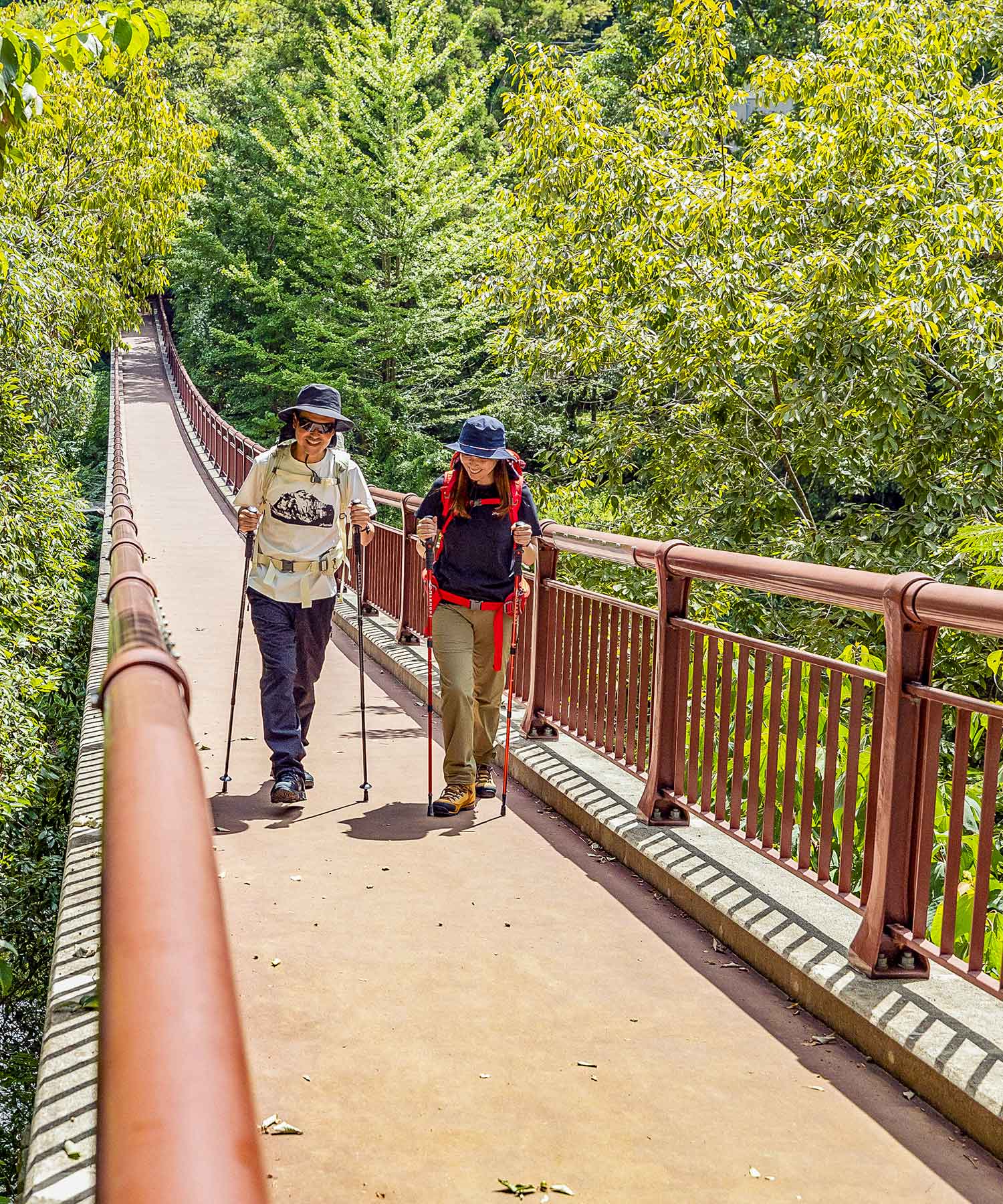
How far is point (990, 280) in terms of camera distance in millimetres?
12117

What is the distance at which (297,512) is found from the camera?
675cm

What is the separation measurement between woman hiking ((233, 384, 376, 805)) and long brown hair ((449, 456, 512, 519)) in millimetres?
532

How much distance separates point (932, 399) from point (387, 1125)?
32.9ft

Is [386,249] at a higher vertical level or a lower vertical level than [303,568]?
higher

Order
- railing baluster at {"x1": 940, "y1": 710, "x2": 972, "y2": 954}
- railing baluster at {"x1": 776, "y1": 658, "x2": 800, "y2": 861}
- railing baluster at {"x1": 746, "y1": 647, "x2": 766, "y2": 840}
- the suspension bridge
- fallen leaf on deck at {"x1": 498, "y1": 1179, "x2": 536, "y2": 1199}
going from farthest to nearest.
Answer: railing baluster at {"x1": 746, "y1": 647, "x2": 766, "y2": 840}, railing baluster at {"x1": 776, "y1": 658, "x2": 800, "y2": 861}, railing baluster at {"x1": 940, "y1": 710, "x2": 972, "y2": 954}, fallen leaf on deck at {"x1": 498, "y1": 1179, "x2": 536, "y2": 1199}, the suspension bridge

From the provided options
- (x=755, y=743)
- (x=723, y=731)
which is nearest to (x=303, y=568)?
(x=723, y=731)

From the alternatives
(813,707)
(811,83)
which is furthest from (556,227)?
(813,707)

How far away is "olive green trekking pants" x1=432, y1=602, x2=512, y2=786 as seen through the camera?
21.9 feet

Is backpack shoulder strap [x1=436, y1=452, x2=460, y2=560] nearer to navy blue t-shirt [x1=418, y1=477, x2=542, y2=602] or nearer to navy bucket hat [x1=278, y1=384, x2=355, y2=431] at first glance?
navy blue t-shirt [x1=418, y1=477, x2=542, y2=602]

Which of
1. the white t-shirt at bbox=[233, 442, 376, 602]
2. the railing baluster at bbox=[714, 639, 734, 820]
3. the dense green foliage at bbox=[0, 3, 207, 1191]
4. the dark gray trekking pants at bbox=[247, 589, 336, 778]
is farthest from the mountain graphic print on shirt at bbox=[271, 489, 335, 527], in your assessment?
the railing baluster at bbox=[714, 639, 734, 820]

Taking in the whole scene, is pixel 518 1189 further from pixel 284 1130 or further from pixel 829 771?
pixel 829 771

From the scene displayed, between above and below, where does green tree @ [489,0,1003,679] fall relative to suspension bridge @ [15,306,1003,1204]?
above

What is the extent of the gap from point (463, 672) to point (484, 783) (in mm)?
689

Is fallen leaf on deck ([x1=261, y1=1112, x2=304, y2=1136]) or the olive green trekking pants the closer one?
fallen leaf on deck ([x1=261, y1=1112, x2=304, y2=1136])
